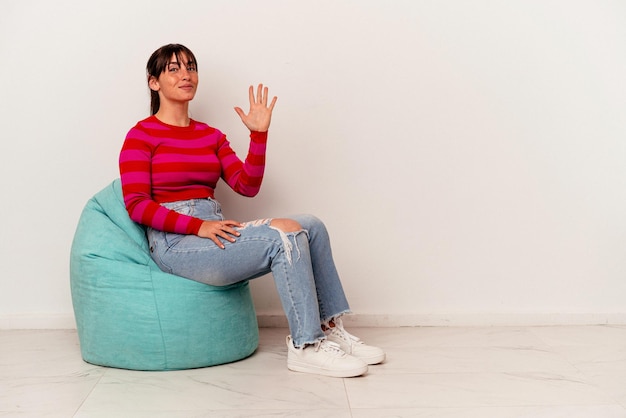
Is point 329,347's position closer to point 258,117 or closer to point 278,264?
point 278,264

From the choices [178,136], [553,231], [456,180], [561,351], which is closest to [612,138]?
[553,231]

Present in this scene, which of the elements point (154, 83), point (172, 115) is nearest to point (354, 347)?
point (172, 115)

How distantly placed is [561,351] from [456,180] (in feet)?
2.61

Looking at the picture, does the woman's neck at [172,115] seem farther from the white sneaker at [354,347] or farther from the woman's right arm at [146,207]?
the white sneaker at [354,347]

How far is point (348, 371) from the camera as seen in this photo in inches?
99.3

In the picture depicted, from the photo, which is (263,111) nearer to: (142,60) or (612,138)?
(142,60)

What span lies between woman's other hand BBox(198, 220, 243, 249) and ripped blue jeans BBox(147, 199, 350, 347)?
0.02 m

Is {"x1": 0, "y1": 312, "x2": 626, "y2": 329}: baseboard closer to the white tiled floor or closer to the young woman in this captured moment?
the white tiled floor

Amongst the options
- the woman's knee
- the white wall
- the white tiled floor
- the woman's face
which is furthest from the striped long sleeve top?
the white tiled floor

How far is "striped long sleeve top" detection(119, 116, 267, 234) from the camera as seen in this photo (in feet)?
8.68

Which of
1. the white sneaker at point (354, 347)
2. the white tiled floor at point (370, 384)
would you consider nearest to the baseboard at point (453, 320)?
the white tiled floor at point (370, 384)

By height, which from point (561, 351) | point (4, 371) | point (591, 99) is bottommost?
point (561, 351)

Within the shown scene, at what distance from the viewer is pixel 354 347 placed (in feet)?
8.93

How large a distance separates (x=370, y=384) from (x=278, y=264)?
0.48 meters
